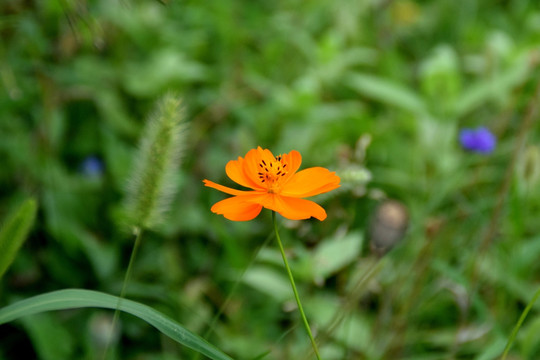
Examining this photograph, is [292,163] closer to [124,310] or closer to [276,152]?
[124,310]

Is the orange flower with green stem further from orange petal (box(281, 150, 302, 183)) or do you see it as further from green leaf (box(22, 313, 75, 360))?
green leaf (box(22, 313, 75, 360))

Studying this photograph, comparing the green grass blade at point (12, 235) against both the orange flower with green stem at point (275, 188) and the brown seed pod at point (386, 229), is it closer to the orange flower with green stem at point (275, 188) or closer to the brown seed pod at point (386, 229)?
the orange flower with green stem at point (275, 188)

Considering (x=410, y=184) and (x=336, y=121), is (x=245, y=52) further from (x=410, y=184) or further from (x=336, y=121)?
(x=410, y=184)

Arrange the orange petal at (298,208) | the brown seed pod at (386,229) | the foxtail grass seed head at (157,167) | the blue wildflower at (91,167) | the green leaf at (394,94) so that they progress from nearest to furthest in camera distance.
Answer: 1. the orange petal at (298,208)
2. the foxtail grass seed head at (157,167)
3. the brown seed pod at (386,229)
4. the blue wildflower at (91,167)
5. the green leaf at (394,94)

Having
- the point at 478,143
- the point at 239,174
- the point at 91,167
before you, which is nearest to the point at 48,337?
the point at 91,167

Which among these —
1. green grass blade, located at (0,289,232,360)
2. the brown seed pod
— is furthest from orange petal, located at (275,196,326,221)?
the brown seed pod

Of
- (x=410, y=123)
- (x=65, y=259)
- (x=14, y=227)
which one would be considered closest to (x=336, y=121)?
(x=410, y=123)

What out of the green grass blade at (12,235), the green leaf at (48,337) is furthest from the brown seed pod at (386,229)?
the green leaf at (48,337)
